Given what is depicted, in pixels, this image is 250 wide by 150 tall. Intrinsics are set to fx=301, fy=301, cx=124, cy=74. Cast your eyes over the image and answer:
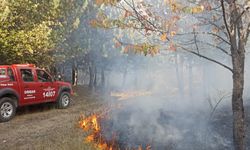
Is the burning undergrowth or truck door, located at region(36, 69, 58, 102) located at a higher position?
truck door, located at region(36, 69, 58, 102)

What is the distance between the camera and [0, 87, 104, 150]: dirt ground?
28.2ft

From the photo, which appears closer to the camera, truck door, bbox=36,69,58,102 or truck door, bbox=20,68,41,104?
truck door, bbox=20,68,41,104

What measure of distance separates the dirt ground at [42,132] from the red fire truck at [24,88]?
645 millimetres

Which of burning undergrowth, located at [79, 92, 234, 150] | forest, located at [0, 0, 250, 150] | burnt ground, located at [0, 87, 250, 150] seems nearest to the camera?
forest, located at [0, 0, 250, 150]

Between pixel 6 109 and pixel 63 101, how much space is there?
431 cm

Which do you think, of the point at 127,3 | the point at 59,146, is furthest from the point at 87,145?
the point at 127,3

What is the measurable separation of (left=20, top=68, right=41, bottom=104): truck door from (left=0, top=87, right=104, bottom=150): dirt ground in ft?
2.56

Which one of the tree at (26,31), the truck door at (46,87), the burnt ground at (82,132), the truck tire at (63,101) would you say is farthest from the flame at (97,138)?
the tree at (26,31)

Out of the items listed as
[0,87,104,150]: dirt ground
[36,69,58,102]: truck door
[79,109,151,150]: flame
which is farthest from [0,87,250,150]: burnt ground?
[36,69,58,102]: truck door

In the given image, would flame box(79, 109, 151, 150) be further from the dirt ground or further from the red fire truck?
the red fire truck

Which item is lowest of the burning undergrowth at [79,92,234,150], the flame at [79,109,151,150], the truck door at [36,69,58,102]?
the burning undergrowth at [79,92,234,150]

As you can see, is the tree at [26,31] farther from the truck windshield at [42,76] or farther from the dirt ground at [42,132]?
the dirt ground at [42,132]

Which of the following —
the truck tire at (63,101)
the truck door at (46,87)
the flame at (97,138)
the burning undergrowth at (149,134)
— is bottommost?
the burning undergrowth at (149,134)

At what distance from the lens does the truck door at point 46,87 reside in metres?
14.4
